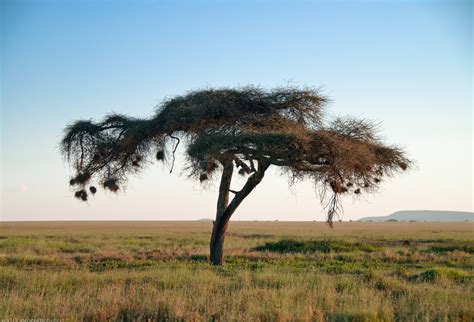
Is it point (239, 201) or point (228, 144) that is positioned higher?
point (228, 144)

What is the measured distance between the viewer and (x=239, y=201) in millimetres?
19672

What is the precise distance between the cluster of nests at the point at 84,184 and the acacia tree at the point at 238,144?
0.04 metres

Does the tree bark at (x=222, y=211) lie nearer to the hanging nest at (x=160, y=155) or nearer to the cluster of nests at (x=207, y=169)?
the cluster of nests at (x=207, y=169)

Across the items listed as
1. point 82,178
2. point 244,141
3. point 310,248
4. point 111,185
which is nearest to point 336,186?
point 244,141

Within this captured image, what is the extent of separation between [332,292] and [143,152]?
1164 cm

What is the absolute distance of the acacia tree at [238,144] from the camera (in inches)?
675

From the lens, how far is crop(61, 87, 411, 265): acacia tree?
17156 mm

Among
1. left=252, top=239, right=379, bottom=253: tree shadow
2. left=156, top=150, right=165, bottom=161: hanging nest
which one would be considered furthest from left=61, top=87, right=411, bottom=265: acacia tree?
left=252, top=239, right=379, bottom=253: tree shadow

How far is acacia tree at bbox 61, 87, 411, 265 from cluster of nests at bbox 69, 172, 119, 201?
0.04m

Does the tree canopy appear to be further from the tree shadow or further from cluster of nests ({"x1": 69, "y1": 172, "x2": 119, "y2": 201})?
the tree shadow

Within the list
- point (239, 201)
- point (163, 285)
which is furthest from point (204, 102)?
point (163, 285)

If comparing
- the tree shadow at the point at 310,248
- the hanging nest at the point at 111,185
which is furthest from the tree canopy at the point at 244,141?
the tree shadow at the point at 310,248

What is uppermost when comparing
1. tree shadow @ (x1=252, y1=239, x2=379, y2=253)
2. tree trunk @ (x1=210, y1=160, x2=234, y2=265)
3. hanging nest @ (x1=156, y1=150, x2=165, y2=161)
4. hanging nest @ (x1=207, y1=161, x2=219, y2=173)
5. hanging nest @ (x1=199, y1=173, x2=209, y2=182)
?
hanging nest @ (x1=156, y1=150, x2=165, y2=161)

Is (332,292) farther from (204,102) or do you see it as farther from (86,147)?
(86,147)
